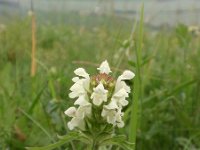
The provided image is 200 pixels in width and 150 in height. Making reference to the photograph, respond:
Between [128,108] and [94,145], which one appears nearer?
[94,145]

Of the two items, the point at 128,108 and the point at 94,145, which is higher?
the point at 94,145

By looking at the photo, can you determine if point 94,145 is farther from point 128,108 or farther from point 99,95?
point 128,108

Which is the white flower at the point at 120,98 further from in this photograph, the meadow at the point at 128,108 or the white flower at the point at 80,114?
the meadow at the point at 128,108

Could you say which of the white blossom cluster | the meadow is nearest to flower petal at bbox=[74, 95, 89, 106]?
the white blossom cluster

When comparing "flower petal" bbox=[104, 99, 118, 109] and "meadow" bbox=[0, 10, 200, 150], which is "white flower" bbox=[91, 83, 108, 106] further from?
"meadow" bbox=[0, 10, 200, 150]

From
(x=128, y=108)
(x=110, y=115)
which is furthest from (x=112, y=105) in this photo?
(x=128, y=108)

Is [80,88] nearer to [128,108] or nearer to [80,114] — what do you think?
[80,114]

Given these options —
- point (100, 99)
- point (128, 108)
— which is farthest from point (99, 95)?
point (128, 108)

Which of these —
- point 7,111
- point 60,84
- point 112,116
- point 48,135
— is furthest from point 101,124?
point 60,84
